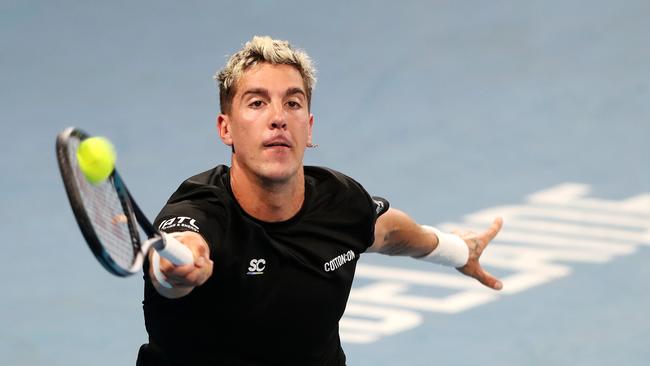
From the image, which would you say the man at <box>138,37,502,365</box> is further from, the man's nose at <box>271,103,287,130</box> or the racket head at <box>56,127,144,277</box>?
the racket head at <box>56,127,144,277</box>

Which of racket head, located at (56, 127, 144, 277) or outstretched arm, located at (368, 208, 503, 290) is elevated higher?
outstretched arm, located at (368, 208, 503, 290)

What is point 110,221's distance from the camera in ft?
12.3

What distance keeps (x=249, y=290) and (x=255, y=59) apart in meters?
0.84

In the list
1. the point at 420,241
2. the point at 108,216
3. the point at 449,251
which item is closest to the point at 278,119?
the point at 108,216

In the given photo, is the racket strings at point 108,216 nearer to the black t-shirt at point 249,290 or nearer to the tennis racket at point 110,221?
the tennis racket at point 110,221

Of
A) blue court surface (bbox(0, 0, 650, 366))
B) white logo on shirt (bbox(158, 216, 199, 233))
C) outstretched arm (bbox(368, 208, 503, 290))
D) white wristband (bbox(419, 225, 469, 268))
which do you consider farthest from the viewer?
blue court surface (bbox(0, 0, 650, 366))

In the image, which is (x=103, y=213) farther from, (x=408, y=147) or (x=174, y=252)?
(x=408, y=147)

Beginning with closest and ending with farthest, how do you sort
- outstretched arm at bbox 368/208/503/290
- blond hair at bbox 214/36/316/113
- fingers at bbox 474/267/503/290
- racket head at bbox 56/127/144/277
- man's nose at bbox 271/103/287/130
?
1. racket head at bbox 56/127/144/277
2. man's nose at bbox 271/103/287/130
3. blond hair at bbox 214/36/316/113
4. outstretched arm at bbox 368/208/503/290
5. fingers at bbox 474/267/503/290

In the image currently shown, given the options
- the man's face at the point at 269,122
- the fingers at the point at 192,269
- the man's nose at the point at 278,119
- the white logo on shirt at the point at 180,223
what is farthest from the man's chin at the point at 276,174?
the fingers at the point at 192,269

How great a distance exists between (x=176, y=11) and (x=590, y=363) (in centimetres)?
482

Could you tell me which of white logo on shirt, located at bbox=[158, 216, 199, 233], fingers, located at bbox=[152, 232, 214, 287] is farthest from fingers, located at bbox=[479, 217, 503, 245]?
fingers, located at bbox=[152, 232, 214, 287]

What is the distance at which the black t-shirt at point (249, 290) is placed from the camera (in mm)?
4242

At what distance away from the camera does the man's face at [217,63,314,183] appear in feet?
14.6

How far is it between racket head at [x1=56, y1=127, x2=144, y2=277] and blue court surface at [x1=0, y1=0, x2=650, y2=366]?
10.2 feet
